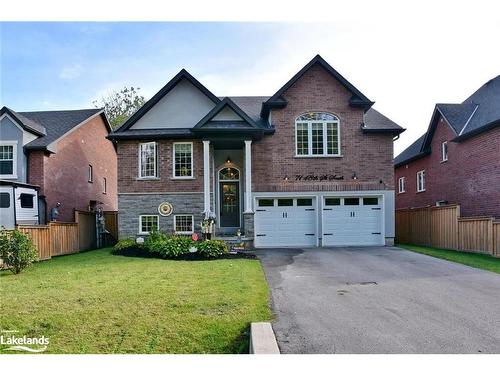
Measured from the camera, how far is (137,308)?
261 inches

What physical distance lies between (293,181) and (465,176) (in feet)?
28.5

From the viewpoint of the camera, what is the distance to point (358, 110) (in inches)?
667

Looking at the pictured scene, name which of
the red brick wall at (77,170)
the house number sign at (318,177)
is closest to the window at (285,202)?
the house number sign at (318,177)

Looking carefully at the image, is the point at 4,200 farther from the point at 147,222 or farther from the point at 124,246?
the point at 147,222

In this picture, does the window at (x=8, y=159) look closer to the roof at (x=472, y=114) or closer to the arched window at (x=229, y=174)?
the arched window at (x=229, y=174)

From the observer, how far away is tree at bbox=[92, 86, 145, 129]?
40344mm

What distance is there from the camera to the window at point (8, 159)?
17766 millimetres

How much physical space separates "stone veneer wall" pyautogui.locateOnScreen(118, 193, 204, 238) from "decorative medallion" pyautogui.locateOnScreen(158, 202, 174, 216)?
0.13 m

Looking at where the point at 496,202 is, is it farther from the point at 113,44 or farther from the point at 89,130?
the point at 89,130

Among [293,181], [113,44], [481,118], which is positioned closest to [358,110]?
[293,181]

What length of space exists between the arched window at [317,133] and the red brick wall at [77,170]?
1237cm

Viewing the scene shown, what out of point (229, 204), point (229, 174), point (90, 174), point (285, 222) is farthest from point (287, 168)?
point (90, 174)

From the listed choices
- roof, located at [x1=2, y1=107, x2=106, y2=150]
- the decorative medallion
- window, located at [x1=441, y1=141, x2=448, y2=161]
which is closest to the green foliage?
the decorative medallion

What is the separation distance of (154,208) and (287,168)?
626 centimetres
